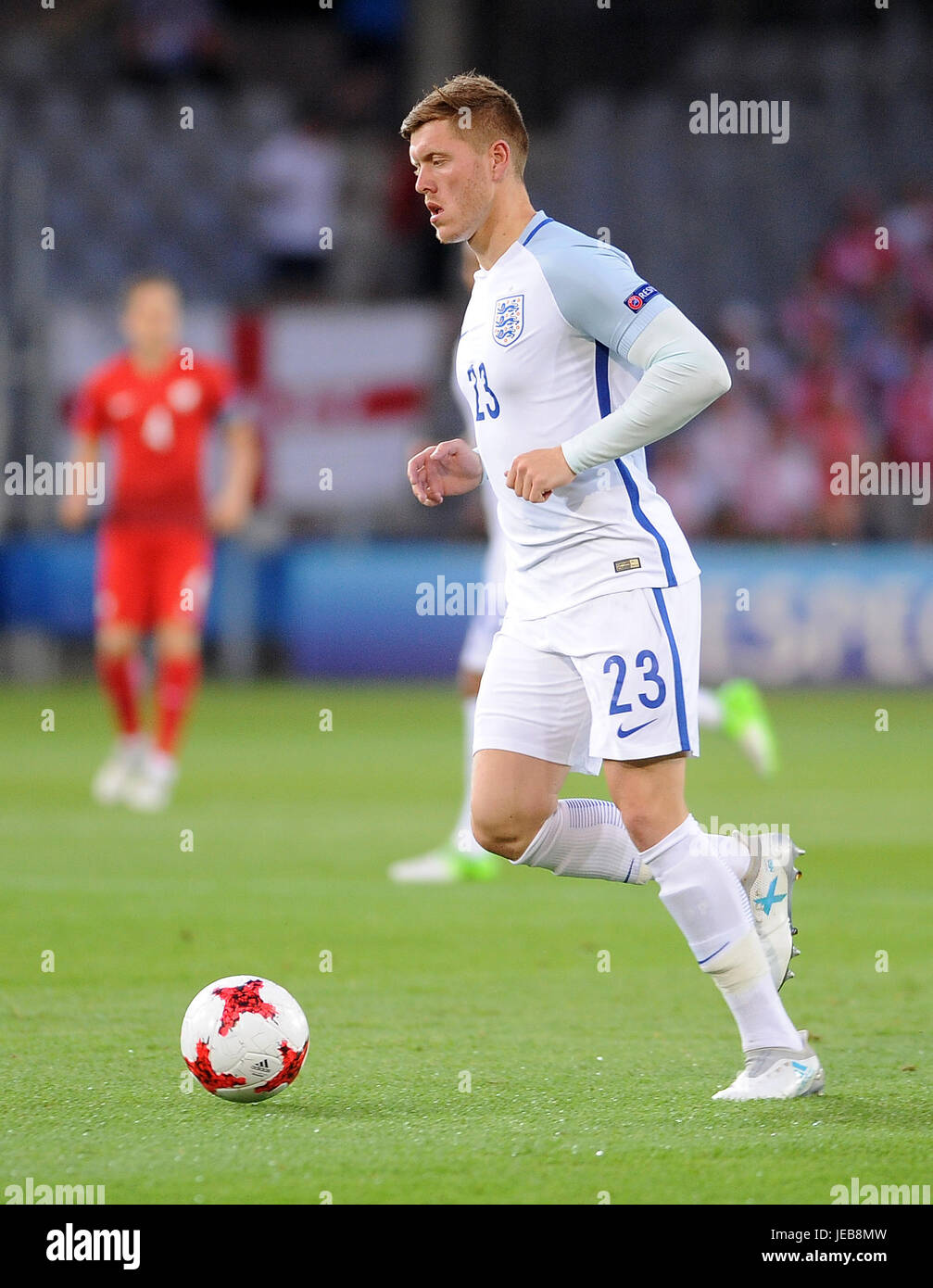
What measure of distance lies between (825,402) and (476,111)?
13524mm

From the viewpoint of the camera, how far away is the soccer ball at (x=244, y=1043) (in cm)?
428

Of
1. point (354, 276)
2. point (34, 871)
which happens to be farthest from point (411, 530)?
point (34, 871)

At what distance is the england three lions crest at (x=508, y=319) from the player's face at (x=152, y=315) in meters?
5.91

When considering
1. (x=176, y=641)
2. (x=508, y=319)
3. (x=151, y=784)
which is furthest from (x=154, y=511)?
(x=508, y=319)

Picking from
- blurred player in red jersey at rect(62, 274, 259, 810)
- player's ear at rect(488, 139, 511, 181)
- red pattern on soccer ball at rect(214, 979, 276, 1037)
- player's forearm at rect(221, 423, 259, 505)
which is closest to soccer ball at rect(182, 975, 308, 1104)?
red pattern on soccer ball at rect(214, 979, 276, 1037)

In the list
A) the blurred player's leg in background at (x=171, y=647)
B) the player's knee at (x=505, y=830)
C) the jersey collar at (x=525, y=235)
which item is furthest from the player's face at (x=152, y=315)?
the player's knee at (x=505, y=830)

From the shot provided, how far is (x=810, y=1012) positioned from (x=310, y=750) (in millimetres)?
6970

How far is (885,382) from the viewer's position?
17.7m

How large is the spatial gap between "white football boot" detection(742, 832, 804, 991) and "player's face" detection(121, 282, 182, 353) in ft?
20.3

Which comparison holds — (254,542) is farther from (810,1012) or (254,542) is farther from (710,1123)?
(710,1123)

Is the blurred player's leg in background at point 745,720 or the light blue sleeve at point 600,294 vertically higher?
the light blue sleeve at point 600,294

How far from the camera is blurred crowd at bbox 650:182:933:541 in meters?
16.8

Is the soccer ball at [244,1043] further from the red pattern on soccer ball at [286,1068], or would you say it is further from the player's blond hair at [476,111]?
the player's blond hair at [476,111]

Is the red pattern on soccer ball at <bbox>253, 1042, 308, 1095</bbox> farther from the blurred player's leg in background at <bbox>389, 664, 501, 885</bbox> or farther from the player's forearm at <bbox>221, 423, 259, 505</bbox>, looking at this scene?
the player's forearm at <bbox>221, 423, 259, 505</bbox>
